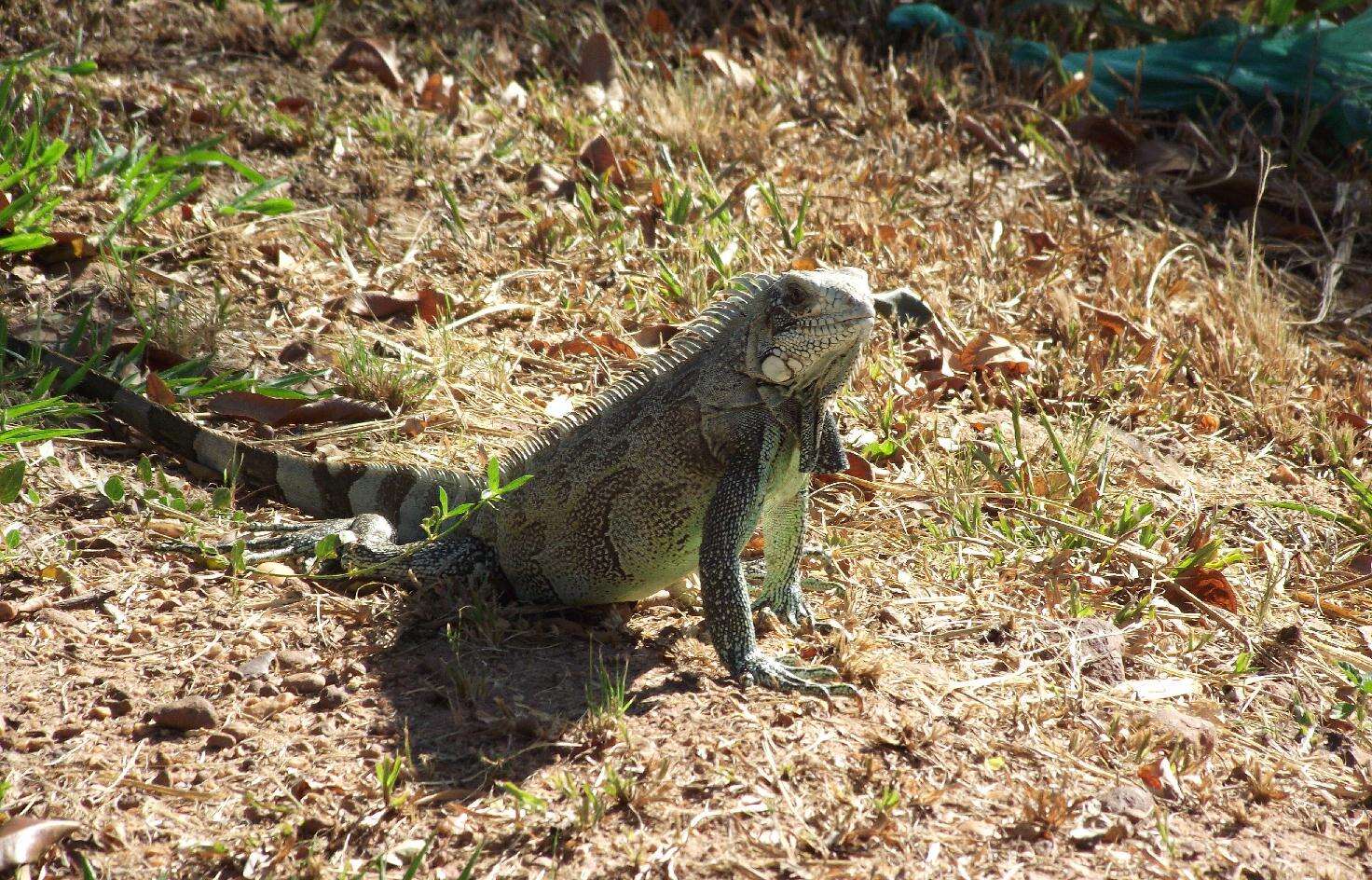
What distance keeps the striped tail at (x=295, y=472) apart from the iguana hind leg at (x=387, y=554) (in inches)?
6.5

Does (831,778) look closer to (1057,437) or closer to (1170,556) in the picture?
(1170,556)

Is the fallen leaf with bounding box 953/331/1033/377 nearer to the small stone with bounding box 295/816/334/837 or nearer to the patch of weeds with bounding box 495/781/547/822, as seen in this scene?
the patch of weeds with bounding box 495/781/547/822

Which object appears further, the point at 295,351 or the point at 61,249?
the point at 61,249

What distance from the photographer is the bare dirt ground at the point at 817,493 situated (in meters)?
2.83

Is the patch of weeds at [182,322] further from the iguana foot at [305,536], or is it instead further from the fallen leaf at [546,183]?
the fallen leaf at [546,183]

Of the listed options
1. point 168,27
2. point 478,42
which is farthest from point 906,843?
point 168,27

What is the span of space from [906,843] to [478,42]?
20.1ft

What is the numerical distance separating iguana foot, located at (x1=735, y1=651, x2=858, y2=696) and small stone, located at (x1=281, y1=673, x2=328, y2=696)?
119cm

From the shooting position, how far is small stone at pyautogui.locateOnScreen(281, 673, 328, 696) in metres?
3.23

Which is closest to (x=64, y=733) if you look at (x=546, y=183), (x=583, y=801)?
(x=583, y=801)

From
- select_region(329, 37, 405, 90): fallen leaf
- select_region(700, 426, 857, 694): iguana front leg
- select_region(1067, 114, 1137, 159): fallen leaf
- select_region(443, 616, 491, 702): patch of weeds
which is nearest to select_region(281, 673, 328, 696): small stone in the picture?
select_region(443, 616, 491, 702): patch of weeds

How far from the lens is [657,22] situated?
7633 mm

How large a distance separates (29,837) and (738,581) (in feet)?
6.02

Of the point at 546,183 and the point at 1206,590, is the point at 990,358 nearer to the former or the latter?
the point at 1206,590
